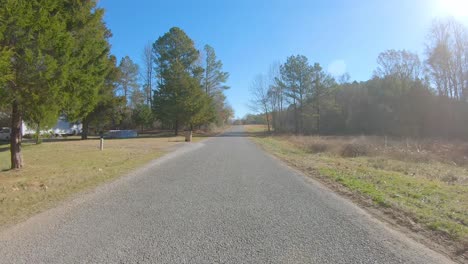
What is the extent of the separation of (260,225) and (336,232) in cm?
115

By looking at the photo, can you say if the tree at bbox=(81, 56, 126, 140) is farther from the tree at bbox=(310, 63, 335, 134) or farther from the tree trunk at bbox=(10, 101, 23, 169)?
the tree at bbox=(310, 63, 335, 134)

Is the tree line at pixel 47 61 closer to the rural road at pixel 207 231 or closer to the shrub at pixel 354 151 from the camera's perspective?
the rural road at pixel 207 231

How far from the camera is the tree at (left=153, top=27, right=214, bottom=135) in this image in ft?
144

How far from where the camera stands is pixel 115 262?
367 centimetres

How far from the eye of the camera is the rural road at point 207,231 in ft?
12.7

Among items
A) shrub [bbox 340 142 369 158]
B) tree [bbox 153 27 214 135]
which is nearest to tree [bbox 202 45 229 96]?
tree [bbox 153 27 214 135]

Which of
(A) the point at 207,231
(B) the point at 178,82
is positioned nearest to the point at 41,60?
(A) the point at 207,231

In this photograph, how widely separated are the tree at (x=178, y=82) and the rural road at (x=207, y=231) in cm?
3683

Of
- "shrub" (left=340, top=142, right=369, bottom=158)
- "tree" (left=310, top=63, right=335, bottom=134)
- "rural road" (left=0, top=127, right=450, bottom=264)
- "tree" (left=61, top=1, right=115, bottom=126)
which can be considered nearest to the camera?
"rural road" (left=0, top=127, right=450, bottom=264)

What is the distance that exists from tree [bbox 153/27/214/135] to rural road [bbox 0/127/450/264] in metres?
36.8

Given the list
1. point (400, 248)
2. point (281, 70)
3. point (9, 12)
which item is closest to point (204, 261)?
point (400, 248)

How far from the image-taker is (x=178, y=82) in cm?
4375

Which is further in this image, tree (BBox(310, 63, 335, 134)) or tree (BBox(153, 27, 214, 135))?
tree (BBox(310, 63, 335, 134))

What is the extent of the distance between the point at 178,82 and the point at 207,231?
133 feet
